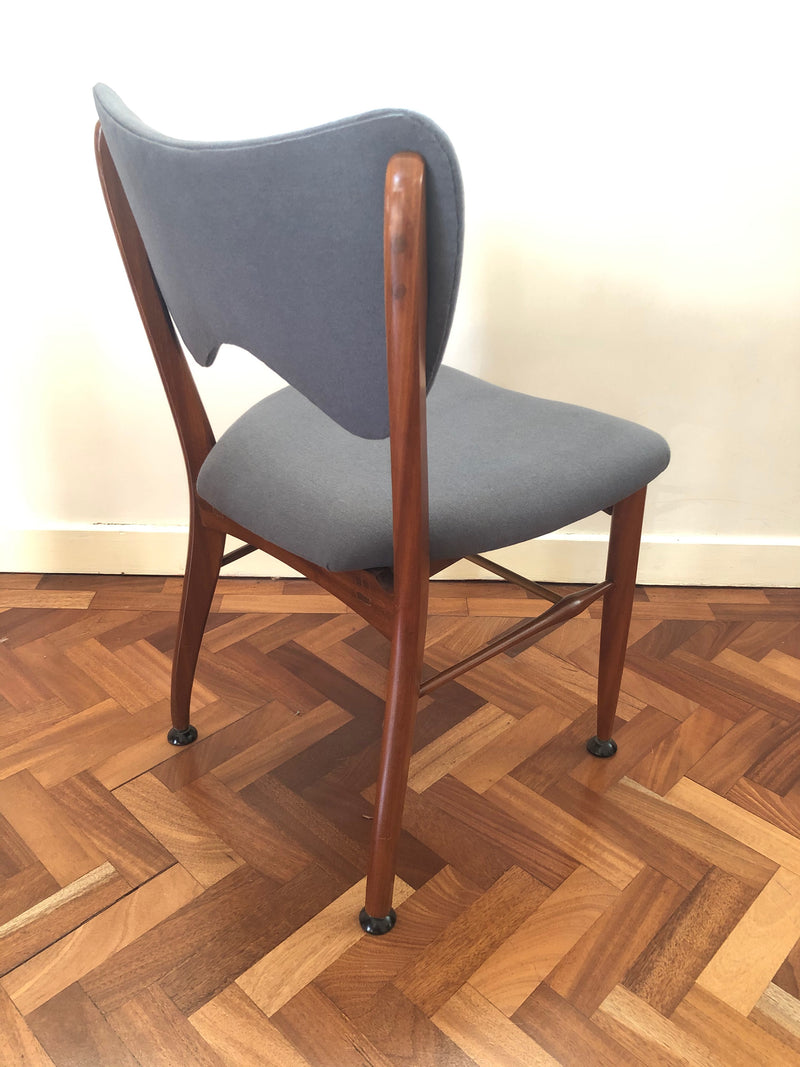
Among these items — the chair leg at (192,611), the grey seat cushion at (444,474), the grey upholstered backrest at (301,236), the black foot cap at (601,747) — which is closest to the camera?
the grey upholstered backrest at (301,236)

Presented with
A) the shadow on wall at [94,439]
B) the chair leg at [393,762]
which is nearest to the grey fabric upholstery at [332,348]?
the chair leg at [393,762]

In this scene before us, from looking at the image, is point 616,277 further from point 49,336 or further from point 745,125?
point 49,336

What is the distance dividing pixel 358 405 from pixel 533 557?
3.42 ft

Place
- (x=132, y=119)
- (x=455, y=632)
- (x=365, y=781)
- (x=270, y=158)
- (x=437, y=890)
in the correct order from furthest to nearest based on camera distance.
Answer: (x=455, y=632), (x=365, y=781), (x=437, y=890), (x=132, y=119), (x=270, y=158)

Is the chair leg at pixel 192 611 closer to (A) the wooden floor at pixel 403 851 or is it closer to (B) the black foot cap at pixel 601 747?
(A) the wooden floor at pixel 403 851

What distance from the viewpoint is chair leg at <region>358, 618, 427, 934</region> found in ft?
2.85

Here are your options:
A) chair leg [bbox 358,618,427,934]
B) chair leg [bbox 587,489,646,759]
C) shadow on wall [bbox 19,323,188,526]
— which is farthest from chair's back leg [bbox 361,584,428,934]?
shadow on wall [bbox 19,323,188,526]

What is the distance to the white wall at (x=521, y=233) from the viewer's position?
4.35 feet

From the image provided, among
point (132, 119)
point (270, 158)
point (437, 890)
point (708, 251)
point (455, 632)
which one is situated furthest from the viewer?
point (455, 632)

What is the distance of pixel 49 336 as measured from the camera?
156 centimetres

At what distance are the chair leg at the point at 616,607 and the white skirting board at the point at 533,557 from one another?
51 cm

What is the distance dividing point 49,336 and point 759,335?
130 centimetres

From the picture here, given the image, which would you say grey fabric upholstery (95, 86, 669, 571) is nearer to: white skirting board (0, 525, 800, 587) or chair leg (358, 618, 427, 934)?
chair leg (358, 618, 427, 934)

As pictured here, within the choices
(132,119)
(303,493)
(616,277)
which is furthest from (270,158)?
(616,277)
